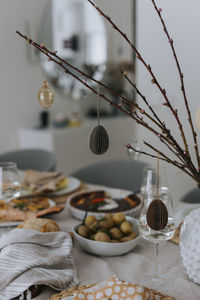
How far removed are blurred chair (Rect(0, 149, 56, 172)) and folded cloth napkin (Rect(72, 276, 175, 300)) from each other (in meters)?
1.74

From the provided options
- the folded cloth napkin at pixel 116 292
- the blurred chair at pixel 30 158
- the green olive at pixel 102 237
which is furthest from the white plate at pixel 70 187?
the folded cloth napkin at pixel 116 292

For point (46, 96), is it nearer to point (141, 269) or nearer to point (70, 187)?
point (141, 269)

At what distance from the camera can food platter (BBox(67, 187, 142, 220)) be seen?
1333mm

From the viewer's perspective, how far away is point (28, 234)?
39.5 inches

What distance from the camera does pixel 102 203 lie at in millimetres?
1403

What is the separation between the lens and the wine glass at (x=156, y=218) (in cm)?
79

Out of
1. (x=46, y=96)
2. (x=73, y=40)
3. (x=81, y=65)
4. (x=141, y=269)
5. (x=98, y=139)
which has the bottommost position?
(x=141, y=269)

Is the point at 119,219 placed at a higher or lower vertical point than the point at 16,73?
lower

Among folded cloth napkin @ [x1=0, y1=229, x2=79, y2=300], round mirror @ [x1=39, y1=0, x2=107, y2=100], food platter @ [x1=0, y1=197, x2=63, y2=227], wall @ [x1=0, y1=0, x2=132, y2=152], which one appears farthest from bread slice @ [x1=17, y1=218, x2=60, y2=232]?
round mirror @ [x1=39, y1=0, x2=107, y2=100]

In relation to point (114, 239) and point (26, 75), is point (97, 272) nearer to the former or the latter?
point (114, 239)

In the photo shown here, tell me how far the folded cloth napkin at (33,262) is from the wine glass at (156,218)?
213 mm

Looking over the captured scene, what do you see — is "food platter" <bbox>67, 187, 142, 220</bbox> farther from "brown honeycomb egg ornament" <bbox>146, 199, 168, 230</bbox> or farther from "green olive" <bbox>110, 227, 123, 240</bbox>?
"brown honeycomb egg ornament" <bbox>146, 199, 168, 230</bbox>

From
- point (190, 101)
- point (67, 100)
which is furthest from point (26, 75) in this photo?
point (190, 101)

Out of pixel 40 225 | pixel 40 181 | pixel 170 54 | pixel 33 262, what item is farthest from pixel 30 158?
pixel 33 262
